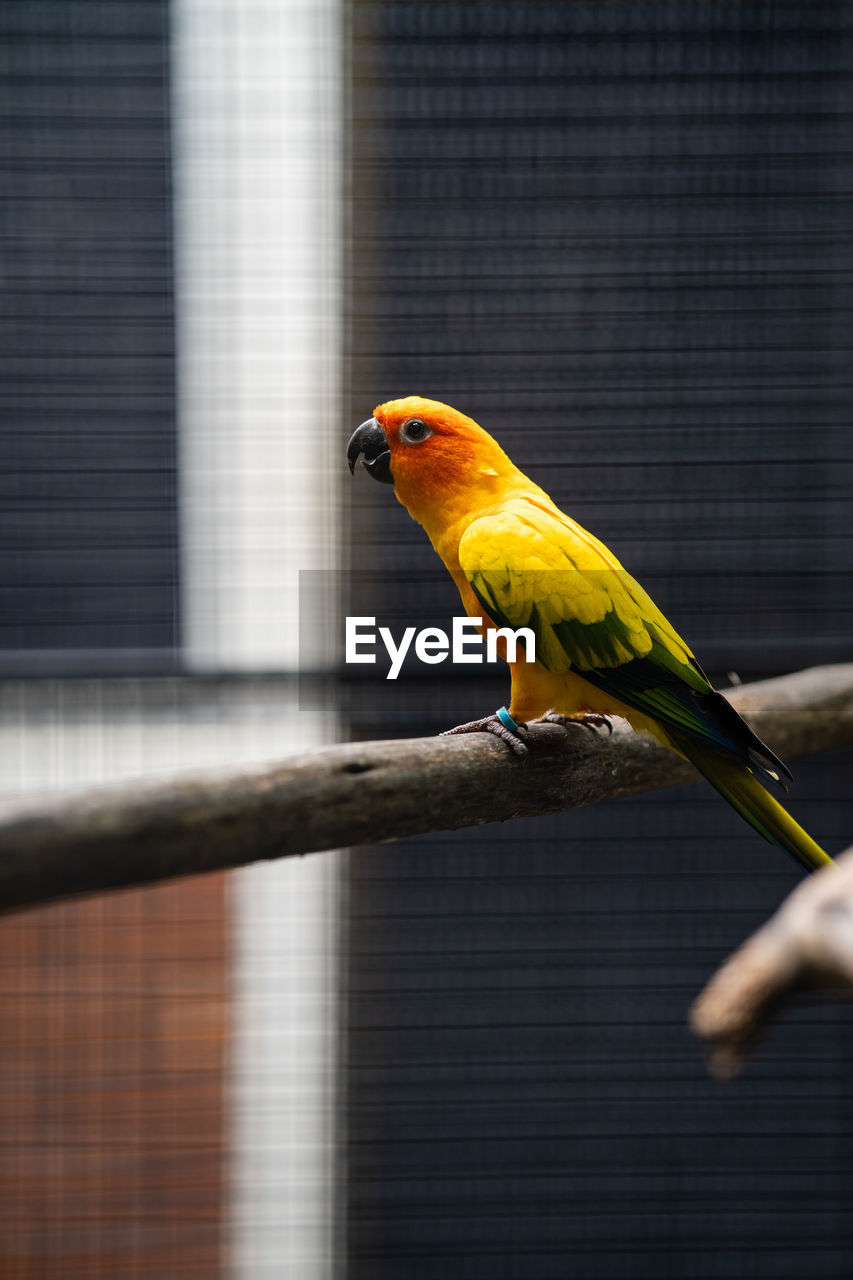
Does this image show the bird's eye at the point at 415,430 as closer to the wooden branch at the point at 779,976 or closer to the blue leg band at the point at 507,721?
the blue leg band at the point at 507,721

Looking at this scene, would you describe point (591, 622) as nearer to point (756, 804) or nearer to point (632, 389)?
point (756, 804)

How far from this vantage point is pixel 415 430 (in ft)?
1.71

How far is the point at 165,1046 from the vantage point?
0.85 m

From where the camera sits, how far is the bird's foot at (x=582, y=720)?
1.61 ft

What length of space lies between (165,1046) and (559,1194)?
40 cm

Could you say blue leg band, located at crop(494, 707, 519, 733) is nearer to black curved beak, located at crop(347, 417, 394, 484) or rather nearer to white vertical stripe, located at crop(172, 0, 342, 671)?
black curved beak, located at crop(347, 417, 394, 484)

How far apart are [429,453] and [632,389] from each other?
0.34 m

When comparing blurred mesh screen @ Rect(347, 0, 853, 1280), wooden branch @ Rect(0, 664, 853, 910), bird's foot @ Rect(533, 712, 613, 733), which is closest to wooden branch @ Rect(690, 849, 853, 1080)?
wooden branch @ Rect(0, 664, 853, 910)

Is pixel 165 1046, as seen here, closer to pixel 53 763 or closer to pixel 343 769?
pixel 53 763

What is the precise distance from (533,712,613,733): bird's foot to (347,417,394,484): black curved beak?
0.54 ft

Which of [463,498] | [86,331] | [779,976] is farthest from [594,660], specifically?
[86,331]

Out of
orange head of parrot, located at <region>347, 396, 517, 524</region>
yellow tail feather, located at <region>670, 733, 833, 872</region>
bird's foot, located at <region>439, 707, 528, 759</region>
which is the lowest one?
yellow tail feather, located at <region>670, 733, 833, 872</region>

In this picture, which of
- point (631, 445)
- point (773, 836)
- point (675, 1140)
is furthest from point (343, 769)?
point (675, 1140)

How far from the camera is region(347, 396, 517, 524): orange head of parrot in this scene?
517 mm
